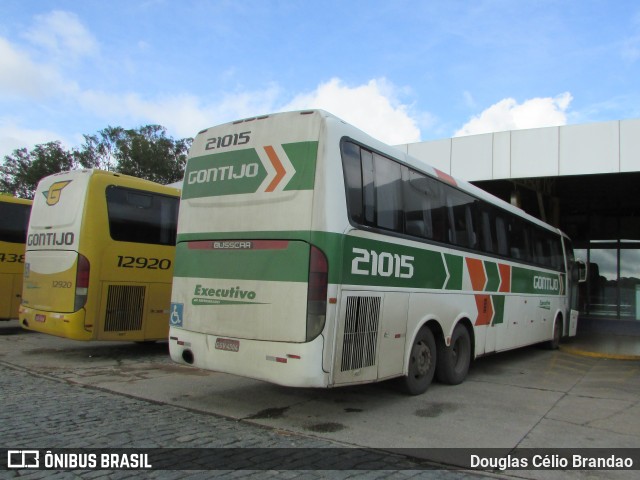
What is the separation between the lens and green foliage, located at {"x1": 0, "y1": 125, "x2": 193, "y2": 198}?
134 ft

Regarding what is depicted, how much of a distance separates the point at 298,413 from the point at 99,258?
15.8 ft

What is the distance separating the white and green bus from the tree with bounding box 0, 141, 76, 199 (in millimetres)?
39607

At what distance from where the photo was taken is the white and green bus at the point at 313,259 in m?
5.17

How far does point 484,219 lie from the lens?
859 centimetres

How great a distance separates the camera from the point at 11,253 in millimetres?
11719

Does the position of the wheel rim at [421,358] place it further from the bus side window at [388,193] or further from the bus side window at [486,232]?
the bus side window at [486,232]

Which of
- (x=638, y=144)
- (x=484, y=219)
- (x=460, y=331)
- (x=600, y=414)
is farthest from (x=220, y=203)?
(x=638, y=144)

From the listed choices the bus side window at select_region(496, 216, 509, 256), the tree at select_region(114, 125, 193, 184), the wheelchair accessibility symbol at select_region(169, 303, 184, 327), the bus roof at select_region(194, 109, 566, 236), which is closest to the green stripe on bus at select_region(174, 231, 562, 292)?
the wheelchair accessibility symbol at select_region(169, 303, 184, 327)

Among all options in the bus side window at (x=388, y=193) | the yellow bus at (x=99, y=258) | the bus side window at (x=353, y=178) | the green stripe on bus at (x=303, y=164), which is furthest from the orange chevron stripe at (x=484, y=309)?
the yellow bus at (x=99, y=258)

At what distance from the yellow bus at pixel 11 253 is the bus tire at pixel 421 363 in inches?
377

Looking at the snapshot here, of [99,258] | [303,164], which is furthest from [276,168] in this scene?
[99,258]

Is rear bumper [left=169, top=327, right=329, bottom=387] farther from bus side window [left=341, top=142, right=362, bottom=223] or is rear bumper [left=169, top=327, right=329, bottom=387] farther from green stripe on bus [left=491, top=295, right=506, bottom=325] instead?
green stripe on bus [left=491, top=295, right=506, bottom=325]

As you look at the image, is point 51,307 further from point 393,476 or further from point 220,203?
point 393,476

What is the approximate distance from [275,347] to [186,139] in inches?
1643
